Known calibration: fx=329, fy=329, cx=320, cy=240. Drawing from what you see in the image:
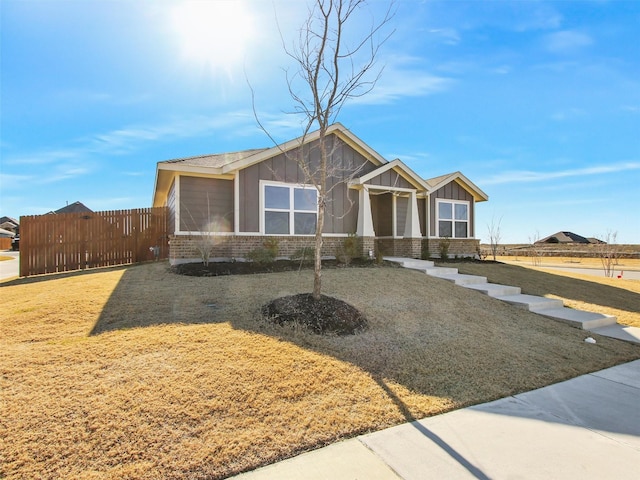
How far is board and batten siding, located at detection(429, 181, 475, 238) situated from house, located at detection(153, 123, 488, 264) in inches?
2.3

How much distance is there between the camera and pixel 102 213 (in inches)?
462

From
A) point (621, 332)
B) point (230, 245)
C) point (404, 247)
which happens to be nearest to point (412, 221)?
point (404, 247)

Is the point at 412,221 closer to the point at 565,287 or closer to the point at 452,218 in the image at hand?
the point at 452,218

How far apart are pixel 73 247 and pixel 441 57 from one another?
13057 millimetres

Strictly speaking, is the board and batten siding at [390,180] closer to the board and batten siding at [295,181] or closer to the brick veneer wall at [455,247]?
the board and batten siding at [295,181]

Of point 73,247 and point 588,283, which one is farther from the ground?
point 73,247

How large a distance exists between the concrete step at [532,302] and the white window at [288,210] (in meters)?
6.37

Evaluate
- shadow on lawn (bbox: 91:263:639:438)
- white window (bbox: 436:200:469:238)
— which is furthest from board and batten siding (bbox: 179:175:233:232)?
white window (bbox: 436:200:469:238)

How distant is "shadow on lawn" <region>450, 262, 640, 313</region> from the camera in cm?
920

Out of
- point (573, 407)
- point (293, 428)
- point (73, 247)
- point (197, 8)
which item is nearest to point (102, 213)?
point (73, 247)

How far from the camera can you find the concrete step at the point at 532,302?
25.1 ft

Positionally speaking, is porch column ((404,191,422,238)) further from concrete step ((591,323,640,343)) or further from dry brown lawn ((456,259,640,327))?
concrete step ((591,323,640,343))

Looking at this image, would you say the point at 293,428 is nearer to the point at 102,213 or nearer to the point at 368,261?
the point at 368,261

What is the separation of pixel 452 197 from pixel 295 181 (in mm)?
8448
